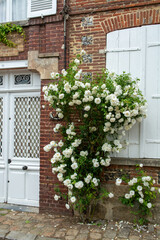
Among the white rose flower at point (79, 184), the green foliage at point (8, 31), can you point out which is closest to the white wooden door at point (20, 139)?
the green foliage at point (8, 31)

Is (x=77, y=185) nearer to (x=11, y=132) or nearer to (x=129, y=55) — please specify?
(x=11, y=132)

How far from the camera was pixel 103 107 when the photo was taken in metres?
3.97

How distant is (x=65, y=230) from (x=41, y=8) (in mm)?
4387

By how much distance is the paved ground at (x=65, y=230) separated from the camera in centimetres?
403

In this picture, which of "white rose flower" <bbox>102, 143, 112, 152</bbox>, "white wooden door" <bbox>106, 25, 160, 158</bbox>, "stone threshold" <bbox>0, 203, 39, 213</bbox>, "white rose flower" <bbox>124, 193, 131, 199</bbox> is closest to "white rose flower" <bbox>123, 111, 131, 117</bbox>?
"white rose flower" <bbox>102, 143, 112, 152</bbox>

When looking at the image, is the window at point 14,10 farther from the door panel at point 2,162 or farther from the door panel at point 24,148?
the door panel at point 2,162

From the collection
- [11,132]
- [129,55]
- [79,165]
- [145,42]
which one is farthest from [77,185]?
[145,42]

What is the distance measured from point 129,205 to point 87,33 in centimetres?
340

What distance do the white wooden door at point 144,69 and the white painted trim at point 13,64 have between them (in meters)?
1.92

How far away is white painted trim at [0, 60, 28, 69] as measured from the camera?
525 centimetres

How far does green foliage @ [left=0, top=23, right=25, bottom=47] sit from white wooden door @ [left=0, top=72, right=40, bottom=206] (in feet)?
2.28

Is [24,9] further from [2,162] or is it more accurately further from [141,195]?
[141,195]

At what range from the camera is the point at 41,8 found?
513cm

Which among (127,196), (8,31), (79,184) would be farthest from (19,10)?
(127,196)
